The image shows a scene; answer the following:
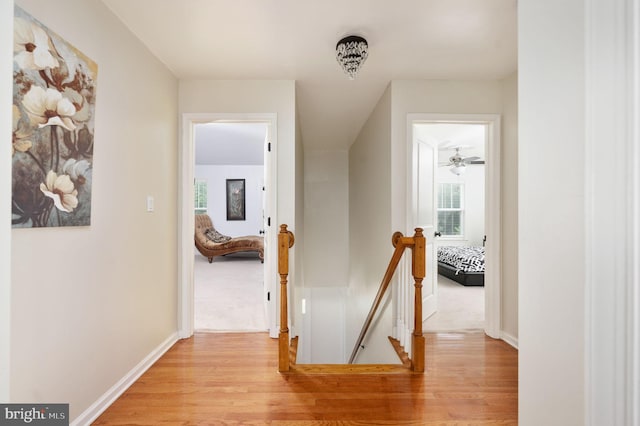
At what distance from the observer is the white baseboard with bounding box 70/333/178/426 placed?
170 cm

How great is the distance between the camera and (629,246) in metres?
Result: 0.54

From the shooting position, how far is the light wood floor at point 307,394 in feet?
5.73

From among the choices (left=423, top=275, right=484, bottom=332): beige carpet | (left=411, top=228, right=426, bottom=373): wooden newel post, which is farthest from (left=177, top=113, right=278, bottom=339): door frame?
(left=423, top=275, right=484, bottom=332): beige carpet

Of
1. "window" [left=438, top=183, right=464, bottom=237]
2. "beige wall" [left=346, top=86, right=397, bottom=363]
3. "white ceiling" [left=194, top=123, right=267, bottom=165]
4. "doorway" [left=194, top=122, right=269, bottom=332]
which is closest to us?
"beige wall" [left=346, top=86, right=397, bottom=363]

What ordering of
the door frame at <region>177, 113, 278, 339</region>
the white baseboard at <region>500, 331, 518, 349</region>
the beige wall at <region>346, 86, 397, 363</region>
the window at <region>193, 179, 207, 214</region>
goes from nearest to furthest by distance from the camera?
1. the white baseboard at <region>500, 331, 518, 349</region>
2. the door frame at <region>177, 113, 278, 339</region>
3. the beige wall at <region>346, 86, 397, 363</region>
4. the window at <region>193, 179, 207, 214</region>

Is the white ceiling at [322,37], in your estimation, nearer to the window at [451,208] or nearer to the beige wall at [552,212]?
the beige wall at [552,212]

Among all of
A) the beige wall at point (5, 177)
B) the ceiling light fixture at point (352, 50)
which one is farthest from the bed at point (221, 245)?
the beige wall at point (5, 177)

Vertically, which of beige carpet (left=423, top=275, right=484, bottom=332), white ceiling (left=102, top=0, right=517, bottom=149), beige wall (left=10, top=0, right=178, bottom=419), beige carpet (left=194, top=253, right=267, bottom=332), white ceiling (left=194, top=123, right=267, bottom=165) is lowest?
beige carpet (left=423, top=275, right=484, bottom=332)

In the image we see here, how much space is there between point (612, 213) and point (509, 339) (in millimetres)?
2781

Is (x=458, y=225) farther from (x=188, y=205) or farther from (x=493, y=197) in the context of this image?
(x=188, y=205)

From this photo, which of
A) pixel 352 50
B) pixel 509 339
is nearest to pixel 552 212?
pixel 352 50

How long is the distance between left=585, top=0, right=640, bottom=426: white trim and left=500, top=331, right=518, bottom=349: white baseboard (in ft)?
8.28

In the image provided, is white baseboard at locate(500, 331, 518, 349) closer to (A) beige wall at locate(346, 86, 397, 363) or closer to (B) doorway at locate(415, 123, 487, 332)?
(B) doorway at locate(415, 123, 487, 332)

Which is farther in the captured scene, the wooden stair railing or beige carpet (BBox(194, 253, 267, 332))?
beige carpet (BBox(194, 253, 267, 332))
